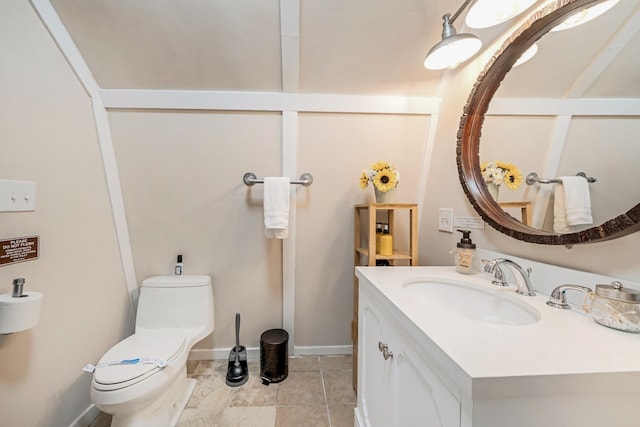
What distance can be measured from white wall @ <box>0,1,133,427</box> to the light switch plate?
0.08 ft

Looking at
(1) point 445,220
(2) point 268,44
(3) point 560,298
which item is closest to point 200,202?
(2) point 268,44

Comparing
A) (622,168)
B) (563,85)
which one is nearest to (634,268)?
(622,168)

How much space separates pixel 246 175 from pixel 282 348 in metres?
1.06

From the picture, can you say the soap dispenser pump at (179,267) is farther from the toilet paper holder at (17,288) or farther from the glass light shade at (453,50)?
the glass light shade at (453,50)

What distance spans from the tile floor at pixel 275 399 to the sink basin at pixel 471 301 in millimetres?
798

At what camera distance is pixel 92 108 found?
1321 mm

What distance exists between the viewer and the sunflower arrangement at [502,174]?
0.92 meters

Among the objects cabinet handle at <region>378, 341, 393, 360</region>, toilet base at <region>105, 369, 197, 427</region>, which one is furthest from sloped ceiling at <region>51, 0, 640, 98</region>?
toilet base at <region>105, 369, 197, 427</region>

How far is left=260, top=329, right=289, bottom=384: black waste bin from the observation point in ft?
4.67

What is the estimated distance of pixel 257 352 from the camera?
164cm

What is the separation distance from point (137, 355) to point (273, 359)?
2.24 ft

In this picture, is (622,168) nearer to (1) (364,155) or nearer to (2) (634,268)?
(2) (634,268)

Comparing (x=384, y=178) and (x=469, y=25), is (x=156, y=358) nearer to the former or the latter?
(x=384, y=178)

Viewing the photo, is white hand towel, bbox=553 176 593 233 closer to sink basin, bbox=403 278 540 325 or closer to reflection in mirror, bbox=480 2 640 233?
reflection in mirror, bbox=480 2 640 233
